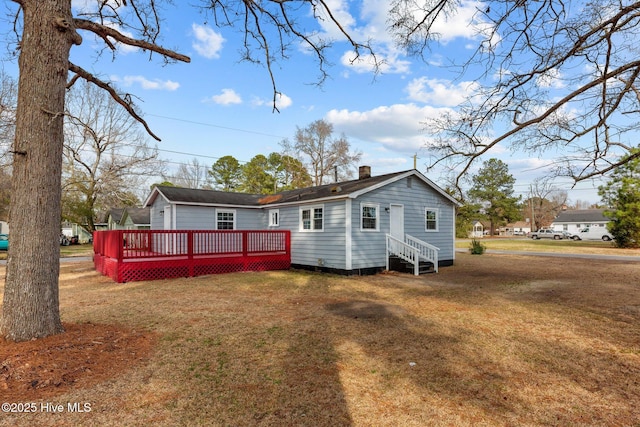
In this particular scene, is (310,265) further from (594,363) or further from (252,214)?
(594,363)

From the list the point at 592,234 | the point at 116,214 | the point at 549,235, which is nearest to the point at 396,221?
the point at 116,214

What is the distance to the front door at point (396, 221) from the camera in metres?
13.2

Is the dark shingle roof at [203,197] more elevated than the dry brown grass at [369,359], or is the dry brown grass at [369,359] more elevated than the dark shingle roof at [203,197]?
the dark shingle roof at [203,197]

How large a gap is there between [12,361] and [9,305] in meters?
0.87

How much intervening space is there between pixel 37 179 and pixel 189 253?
7614mm

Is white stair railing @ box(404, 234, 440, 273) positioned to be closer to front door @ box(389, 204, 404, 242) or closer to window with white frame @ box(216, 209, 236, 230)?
front door @ box(389, 204, 404, 242)

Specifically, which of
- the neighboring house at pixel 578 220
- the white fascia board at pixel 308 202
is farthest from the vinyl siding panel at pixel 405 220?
the neighboring house at pixel 578 220

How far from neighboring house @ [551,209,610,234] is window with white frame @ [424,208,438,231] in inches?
1864

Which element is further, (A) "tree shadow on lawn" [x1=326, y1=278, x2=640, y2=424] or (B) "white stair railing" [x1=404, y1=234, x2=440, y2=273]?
(B) "white stair railing" [x1=404, y1=234, x2=440, y2=273]

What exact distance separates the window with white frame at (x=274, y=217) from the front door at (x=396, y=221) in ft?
17.1

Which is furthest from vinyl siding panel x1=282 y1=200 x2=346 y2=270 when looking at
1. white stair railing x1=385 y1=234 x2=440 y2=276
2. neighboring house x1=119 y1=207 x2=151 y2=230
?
neighboring house x1=119 y1=207 x2=151 y2=230

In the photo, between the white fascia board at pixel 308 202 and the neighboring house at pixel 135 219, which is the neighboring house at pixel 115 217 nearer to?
the neighboring house at pixel 135 219

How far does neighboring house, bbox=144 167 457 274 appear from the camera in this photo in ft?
39.2

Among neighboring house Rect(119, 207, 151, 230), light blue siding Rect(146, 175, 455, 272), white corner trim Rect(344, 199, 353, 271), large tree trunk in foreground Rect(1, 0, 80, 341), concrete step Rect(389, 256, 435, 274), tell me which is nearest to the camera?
large tree trunk in foreground Rect(1, 0, 80, 341)
